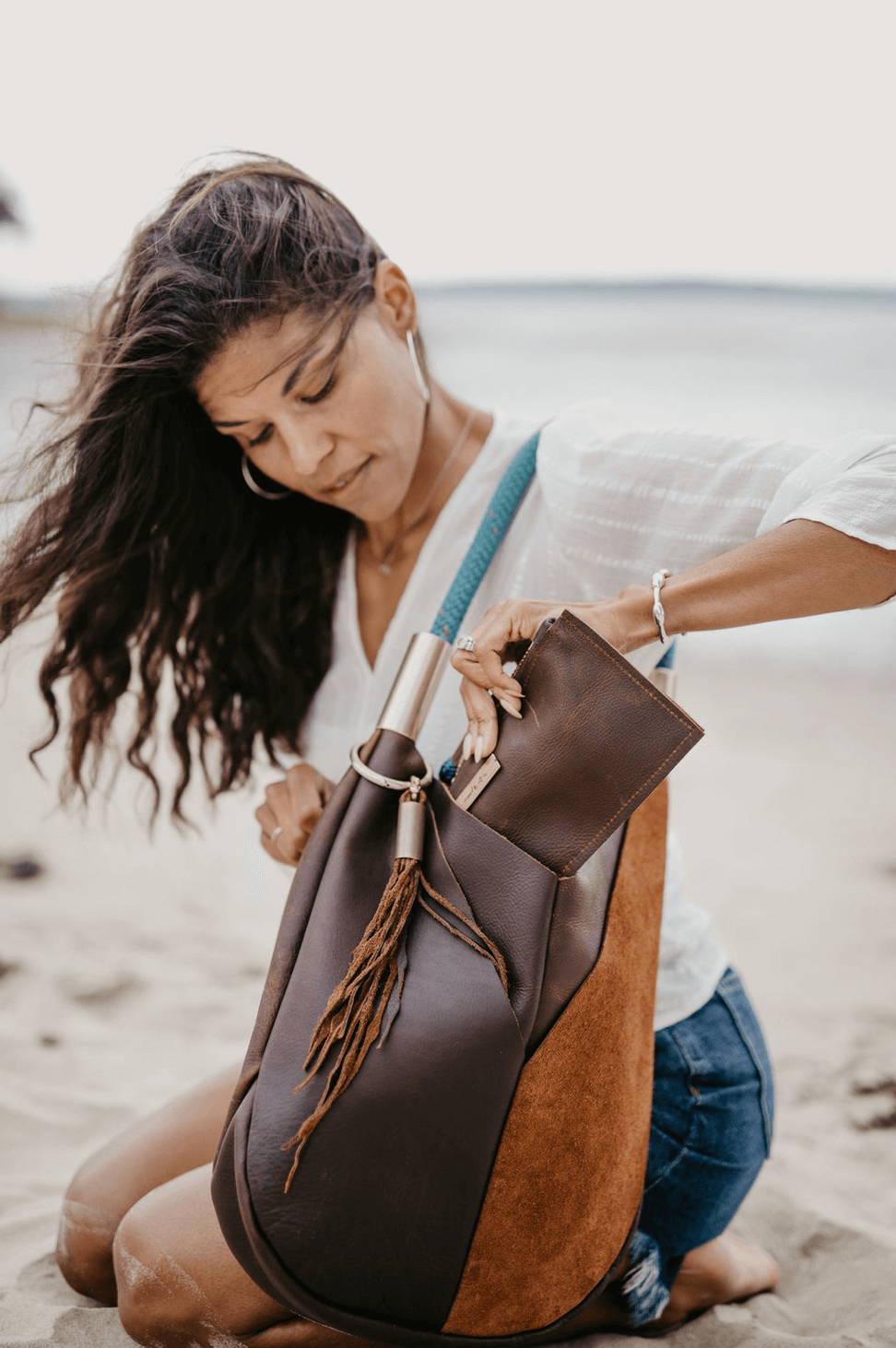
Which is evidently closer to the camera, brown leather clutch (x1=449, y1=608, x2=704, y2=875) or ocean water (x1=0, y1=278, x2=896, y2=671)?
brown leather clutch (x1=449, y1=608, x2=704, y2=875)

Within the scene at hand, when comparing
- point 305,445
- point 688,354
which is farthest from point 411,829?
point 688,354

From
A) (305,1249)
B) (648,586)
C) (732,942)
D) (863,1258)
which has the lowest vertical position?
(732,942)

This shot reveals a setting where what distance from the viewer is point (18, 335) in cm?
791

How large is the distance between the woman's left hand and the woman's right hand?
0.42m

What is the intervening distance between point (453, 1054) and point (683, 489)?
65 cm

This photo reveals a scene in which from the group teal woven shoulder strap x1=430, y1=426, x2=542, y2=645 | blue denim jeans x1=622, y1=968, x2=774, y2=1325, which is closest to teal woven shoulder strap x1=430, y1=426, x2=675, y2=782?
teal woven shoulder strap x1=430, y1=426, x2=542, y2=645

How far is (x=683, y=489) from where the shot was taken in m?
1.19

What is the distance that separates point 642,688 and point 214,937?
210 cm

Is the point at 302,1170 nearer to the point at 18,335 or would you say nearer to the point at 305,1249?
the point at 305,1249

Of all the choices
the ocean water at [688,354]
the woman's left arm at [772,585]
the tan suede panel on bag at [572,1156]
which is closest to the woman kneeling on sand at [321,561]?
the woman's left arm at [772,585]

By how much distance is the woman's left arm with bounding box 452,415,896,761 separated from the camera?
3.32 ft

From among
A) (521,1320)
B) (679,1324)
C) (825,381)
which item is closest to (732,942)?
(679,1324)

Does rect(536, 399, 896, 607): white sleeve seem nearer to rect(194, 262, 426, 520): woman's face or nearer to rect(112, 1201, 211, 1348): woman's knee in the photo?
rect(194, 262, 426, 520): woman's face

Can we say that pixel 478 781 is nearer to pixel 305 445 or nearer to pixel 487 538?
pixel 487 538
